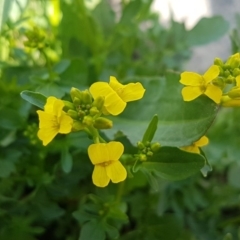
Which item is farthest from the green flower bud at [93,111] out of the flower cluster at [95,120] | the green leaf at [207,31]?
the green leaf at [207,31]

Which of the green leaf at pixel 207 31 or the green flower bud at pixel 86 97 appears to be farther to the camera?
the green leaf at pixel 207 31

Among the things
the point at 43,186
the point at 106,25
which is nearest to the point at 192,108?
the point at 43,186

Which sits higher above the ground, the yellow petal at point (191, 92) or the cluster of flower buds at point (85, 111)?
the cluster of flower buds at point (85, 111)

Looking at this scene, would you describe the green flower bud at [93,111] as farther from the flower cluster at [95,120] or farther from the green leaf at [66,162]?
the green leaf at [66,162]

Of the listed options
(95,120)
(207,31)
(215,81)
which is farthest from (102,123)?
(207,31)

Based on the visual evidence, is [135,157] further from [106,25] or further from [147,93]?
[106,25]
